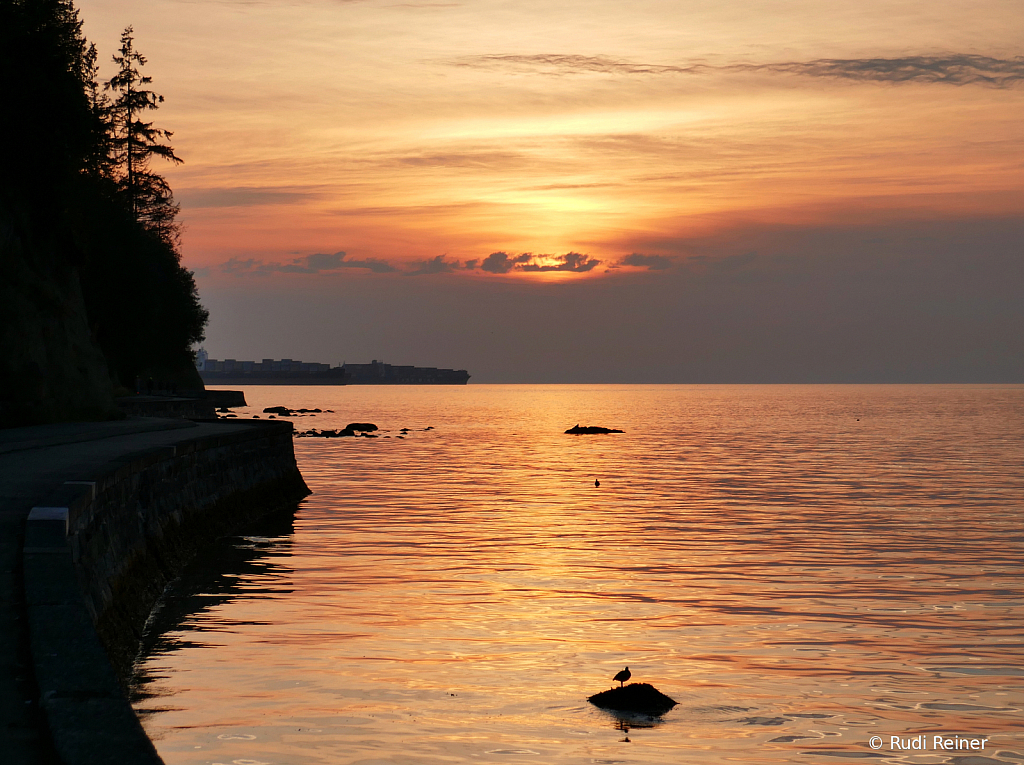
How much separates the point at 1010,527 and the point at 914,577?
1016 cm

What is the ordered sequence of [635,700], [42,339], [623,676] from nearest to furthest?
[635,700], [623,676], [42,339]

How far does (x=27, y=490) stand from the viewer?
14305 mm

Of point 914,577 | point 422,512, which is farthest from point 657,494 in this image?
point 914,577

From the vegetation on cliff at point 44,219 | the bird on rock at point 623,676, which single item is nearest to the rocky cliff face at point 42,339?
the vegetation on cliff at point 44,219

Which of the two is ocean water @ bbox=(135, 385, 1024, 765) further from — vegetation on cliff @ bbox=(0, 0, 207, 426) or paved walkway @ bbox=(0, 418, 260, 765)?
vegetation on cliff @ bbox=(0, 0, 207, 426)

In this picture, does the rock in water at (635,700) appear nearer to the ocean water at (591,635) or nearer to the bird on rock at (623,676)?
the bird on rock at (623,676)

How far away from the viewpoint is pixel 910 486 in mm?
42344

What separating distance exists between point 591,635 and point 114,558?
659 centimetres

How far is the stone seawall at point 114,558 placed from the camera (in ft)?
21.7

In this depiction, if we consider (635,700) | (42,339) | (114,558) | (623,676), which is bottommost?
(635,700)

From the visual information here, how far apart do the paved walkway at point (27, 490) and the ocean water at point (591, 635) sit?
2.32 meters

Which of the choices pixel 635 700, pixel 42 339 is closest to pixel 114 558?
pixel 635 700

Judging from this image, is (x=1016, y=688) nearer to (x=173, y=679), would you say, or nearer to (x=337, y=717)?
(x=337, y=717)

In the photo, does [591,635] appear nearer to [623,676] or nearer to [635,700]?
[623,676]
